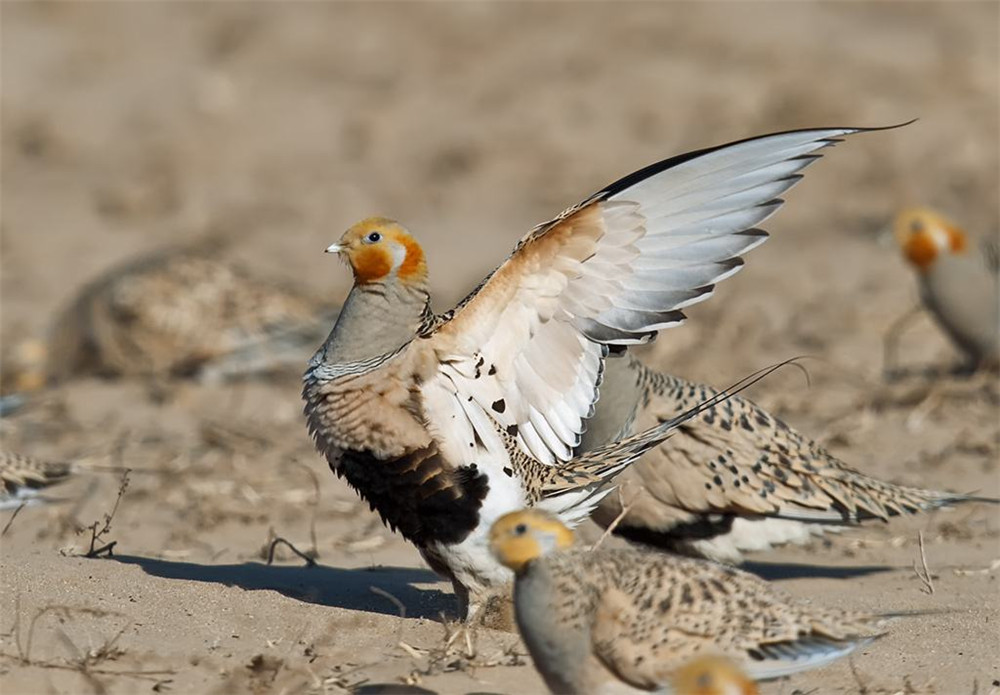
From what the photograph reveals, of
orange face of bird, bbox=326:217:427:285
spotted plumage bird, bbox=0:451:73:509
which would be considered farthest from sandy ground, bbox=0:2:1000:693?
orange face of bird, bbox=326:217:427:285

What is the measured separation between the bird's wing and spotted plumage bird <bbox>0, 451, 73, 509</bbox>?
2.47 m

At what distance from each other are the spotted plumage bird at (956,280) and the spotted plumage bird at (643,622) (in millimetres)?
5042

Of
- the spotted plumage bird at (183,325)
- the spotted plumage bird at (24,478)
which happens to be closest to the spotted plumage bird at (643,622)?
the spotted plumage bird at (24,478)

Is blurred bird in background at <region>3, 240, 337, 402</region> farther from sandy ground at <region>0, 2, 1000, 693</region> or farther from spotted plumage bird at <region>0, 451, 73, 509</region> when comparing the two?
spotted plumage bird at <region>0, 451, 73, 509</region>

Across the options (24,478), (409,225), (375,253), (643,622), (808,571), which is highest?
(375,253)

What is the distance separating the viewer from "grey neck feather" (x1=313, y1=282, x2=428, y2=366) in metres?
4.87

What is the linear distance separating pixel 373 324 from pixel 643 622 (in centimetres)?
143

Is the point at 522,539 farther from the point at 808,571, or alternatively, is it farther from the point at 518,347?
the point at 808,571

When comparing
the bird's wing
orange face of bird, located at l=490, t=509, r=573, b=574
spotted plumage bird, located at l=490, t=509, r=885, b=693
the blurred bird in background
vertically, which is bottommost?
the blurred bird in background

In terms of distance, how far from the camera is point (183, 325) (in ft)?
31.4

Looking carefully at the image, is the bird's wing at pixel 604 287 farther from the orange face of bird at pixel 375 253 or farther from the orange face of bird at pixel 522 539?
the orange face of bird at pixel 522 539

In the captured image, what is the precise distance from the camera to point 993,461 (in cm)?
728

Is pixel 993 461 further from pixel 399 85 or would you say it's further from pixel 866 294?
pixel 399 85

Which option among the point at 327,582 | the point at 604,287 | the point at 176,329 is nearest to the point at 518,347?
the point at 604,287
